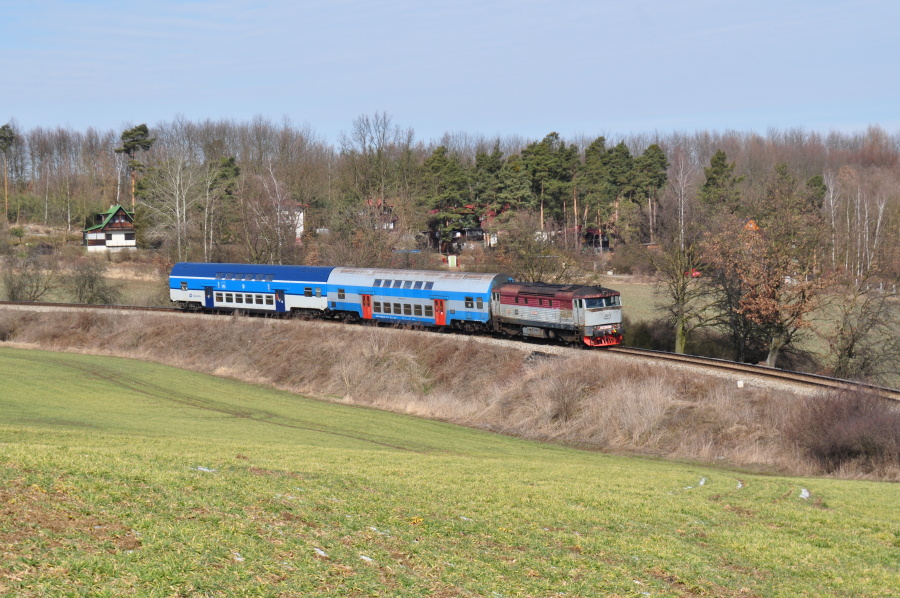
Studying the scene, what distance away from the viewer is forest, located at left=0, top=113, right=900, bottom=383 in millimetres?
46781

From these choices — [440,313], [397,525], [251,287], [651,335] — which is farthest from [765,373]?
[251,287]

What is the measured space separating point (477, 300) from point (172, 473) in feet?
106

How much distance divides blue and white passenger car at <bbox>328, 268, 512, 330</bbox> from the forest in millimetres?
13331

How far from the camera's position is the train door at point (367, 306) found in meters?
52.7

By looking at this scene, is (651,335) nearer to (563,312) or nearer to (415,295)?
(563,312)

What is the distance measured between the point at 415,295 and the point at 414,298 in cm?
21

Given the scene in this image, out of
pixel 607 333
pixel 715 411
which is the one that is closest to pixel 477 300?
pixel 607 333

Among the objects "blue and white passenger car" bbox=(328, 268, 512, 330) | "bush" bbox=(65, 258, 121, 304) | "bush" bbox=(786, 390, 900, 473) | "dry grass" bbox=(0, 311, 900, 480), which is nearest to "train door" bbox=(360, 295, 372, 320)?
"blue and white passenger car" bbox=(328, 268, 512, 330)

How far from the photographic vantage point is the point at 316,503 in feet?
49.3

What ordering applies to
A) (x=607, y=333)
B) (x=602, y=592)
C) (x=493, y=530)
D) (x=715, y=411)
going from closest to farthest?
(x=602, y=592) < (x=493, y=530) < (x=715, y=411) < (x=607, y=333)

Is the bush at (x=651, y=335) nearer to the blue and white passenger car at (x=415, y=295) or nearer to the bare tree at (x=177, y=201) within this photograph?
the blue and white passenger car at (x=415, y=295)

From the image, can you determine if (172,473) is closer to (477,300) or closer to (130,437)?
(130,437)

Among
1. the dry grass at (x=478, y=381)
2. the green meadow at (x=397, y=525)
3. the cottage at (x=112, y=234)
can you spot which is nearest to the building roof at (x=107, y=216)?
the cottage at (x=112, y=234)

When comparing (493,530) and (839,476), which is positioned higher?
(493,530)
